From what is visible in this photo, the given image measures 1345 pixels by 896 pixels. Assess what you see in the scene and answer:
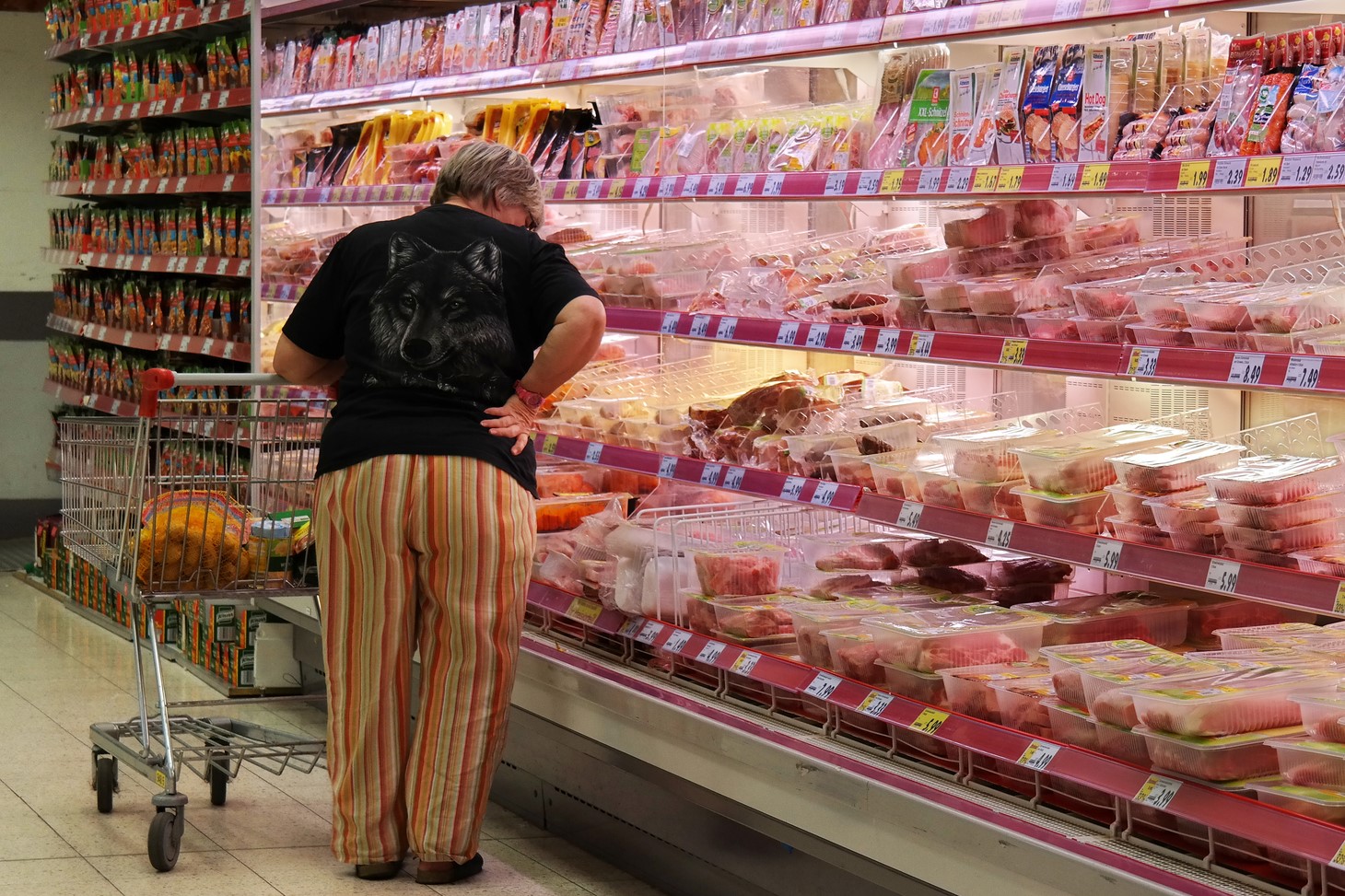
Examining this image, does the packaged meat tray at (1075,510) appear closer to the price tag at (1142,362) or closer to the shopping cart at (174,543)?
the price tag at (1142,362)

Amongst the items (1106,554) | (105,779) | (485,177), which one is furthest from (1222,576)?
(105,779)

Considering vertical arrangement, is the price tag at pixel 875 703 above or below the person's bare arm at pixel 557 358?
below

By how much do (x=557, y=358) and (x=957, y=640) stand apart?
1082 millimetres

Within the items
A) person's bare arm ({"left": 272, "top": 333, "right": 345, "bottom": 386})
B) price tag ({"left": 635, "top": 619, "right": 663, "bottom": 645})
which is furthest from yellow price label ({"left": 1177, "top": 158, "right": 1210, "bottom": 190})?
person's bare arm ({"left": 272, "top": 333, "right": 345, "bottom": 386})

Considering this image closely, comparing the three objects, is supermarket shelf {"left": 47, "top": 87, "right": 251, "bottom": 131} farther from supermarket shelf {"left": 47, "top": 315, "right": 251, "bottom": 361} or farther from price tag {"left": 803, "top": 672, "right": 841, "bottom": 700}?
price tag {"left": 803, "top": 672, "right": 841, "bottom": 700}

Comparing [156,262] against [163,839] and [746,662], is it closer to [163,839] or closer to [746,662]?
[163,839]

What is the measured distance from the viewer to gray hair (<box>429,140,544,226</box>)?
3.60m

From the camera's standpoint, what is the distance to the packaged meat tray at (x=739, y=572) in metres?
3.64

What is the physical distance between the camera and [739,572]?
3.64 m

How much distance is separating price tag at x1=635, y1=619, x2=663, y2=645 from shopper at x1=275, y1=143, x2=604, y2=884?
331 millimetres

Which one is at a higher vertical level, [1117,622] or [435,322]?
[435,322]

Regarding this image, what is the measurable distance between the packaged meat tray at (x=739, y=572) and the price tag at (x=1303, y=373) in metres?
1.45

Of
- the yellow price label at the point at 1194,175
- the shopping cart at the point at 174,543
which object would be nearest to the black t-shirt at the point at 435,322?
the shopping cart at the point at 174,543

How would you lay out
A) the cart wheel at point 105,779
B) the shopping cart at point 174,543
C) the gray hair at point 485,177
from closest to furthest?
the gray hair at point 485,177 < the shopping cart at point 174,543 < the cart wheel at point 105,779
